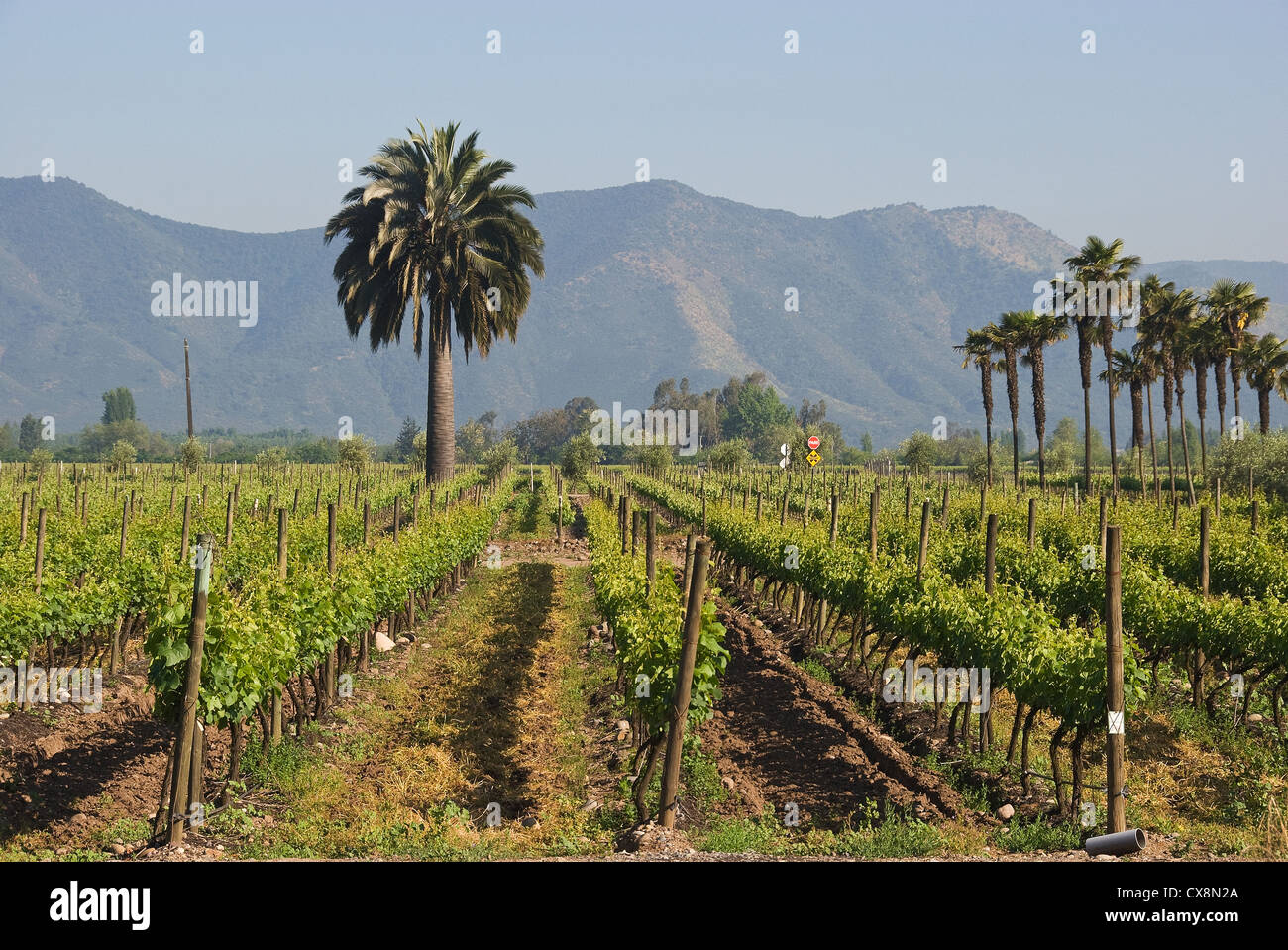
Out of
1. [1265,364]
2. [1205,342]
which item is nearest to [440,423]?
[1205,342]

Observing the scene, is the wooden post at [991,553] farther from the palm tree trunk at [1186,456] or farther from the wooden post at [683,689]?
the palm tree trunk at [1186,456]

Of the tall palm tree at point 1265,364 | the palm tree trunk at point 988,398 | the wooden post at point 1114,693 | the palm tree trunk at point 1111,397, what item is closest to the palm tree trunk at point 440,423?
the palm tree trunk at point 1111,397

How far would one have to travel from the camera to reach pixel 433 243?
41500mm

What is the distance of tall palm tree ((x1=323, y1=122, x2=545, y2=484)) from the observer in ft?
134

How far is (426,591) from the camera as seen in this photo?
2381 centimetres

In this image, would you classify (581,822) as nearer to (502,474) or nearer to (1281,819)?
(1281,819)

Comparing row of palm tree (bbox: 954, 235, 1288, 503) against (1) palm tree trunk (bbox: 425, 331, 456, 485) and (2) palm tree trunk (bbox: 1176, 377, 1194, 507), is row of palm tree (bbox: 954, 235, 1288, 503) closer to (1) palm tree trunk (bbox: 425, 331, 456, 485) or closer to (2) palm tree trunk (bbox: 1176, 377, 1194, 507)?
(2) palm tree trunk (bbox: 1176, 377, 1194, 507)

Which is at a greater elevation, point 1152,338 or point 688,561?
point 1152,338

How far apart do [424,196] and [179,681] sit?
33779 millimetres

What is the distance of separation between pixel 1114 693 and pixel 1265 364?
5093cm

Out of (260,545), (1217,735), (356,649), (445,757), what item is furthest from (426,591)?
(1217,735)

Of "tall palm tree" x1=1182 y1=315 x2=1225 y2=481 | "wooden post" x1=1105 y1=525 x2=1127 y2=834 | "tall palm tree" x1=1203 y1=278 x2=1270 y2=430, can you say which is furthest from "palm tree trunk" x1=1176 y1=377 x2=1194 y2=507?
"wooden post" x1=1105 y1=525 x2=1127 y2=834

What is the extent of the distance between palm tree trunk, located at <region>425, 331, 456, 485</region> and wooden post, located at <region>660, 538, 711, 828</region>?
34.6 metres

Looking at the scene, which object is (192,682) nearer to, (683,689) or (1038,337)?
(683,689)
